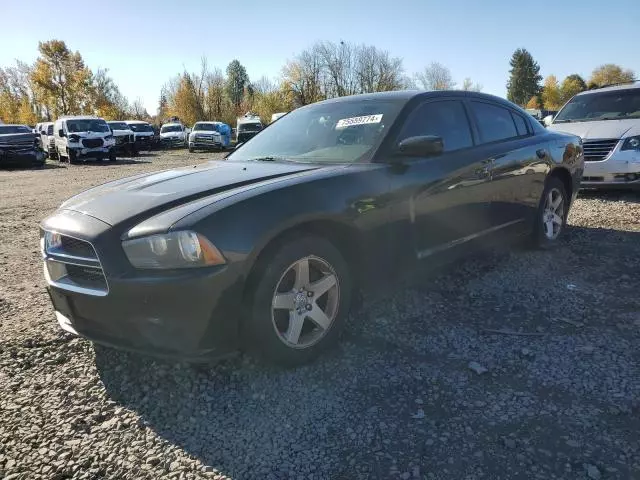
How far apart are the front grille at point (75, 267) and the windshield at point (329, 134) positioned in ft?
5.20

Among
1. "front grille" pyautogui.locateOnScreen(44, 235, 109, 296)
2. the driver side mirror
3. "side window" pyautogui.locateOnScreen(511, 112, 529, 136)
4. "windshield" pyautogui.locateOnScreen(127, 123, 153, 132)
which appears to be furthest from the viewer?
"windshield" pyautogui.locateOnScreen(127, 123, 153, 132)

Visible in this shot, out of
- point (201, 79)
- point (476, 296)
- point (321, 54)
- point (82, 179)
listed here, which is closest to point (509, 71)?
point (321, 54)

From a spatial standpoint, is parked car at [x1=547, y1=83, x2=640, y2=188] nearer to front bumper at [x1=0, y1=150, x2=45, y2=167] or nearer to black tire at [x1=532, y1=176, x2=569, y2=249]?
black tire at [x1=532, y1=176, x2=569, y2=249]

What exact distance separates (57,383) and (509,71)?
397 feet

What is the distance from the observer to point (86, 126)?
23.5 meters

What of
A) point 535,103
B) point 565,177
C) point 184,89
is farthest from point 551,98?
point 565,177

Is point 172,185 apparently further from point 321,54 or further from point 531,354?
point 321,54

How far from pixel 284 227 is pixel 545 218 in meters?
3.60

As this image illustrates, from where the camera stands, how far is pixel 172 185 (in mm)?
3102

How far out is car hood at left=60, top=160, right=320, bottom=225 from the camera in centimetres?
271

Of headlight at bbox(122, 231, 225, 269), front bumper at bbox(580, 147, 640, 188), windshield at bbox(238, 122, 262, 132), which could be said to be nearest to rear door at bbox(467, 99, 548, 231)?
headlight at bbox(122, 231, 225, 269)

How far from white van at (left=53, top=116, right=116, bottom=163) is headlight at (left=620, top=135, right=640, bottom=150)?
21.7m

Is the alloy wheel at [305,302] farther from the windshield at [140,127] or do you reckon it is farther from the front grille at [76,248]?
the windshield at [140,127]

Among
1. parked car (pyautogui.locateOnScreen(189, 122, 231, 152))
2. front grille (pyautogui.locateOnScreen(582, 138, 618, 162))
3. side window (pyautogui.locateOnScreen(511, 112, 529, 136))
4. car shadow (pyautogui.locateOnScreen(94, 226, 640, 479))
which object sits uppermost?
side window (pyautogui.locateOnScreen(511, 112, 529, 136))
